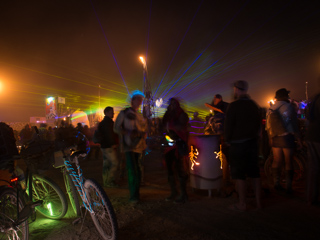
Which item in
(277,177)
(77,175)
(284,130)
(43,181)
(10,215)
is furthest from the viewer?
(277,177)

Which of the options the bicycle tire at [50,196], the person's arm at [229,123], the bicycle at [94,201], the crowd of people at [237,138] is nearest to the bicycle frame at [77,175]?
the bicycle at [94,201]

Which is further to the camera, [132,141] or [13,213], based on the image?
[132,141]

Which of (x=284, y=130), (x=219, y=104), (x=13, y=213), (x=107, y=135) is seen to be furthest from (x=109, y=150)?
(x=284, y=130)

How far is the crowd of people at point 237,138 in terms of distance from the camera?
366cm

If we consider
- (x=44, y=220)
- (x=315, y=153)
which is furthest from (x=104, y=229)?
(x=315, y=153)

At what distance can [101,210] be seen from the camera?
293 centimetres

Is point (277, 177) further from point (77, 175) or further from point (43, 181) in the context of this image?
point (43, 181)

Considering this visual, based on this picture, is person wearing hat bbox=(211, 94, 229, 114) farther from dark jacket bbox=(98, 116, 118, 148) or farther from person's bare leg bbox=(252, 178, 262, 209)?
dark jacket bbox=(98, 116, 118, 148)

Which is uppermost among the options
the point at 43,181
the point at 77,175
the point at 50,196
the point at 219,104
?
the point at 219,104

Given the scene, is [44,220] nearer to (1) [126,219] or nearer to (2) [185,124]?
(1) [126,219]

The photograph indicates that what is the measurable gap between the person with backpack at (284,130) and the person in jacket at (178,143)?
6.13 ft

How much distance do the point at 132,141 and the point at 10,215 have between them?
7.09 feet

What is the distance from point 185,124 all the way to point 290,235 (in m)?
2.34

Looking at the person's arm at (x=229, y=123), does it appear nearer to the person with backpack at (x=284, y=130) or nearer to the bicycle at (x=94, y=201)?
the person with backpack at (x=284, y=130)
